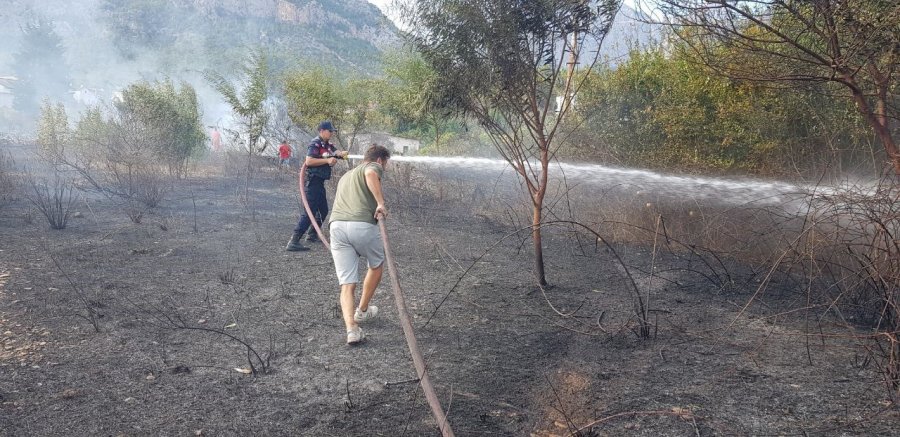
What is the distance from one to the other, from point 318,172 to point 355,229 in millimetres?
3510

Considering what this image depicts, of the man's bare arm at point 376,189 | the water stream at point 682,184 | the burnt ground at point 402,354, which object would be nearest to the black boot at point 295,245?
the burnt ground at point 402,354

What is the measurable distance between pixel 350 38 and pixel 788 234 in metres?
112

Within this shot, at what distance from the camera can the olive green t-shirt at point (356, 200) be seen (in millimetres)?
5254

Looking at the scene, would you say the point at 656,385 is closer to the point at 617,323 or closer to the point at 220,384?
the point at 617,323

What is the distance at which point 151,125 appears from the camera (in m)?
17.0

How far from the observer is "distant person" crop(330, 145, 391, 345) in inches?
204

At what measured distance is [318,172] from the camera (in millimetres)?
8484

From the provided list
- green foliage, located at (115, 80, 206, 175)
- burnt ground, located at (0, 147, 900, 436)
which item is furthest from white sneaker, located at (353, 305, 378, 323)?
green foliage, located at (115, 80, 206, 175)

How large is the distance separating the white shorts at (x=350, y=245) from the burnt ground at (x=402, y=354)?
1.97 ft

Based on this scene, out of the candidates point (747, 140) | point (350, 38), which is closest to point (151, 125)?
point (747, 140)

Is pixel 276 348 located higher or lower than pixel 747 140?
lower

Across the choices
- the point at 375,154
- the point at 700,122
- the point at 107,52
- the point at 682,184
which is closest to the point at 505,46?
the point at 375,154

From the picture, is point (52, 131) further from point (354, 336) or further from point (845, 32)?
point (845, 32)

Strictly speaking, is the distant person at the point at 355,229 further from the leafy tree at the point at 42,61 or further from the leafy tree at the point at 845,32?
the leafy tree at the point at 42,61
